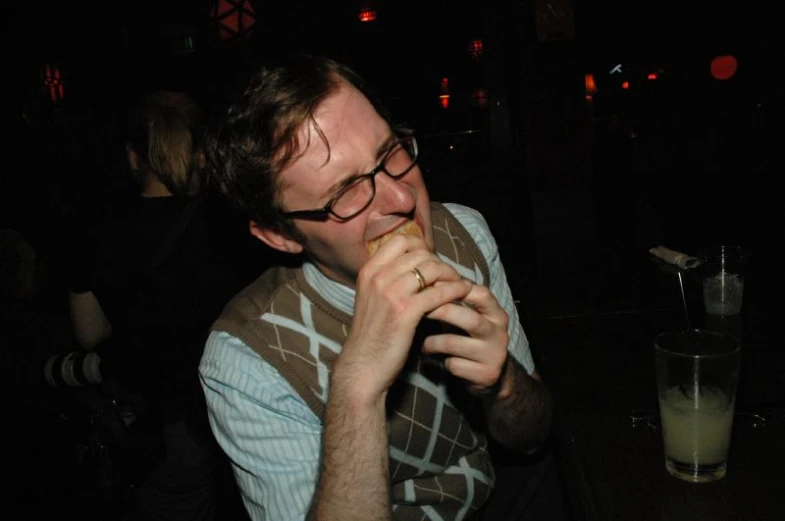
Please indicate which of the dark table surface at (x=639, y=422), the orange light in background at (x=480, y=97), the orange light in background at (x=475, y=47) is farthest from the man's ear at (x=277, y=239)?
the orange light in background at (x=480, y=97)

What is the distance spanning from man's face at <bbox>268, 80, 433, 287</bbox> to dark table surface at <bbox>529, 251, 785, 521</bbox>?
574 mm

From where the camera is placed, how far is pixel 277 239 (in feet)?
4.81

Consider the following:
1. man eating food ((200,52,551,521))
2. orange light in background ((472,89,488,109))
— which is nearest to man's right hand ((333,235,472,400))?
man eating food ((200,52,551,521))

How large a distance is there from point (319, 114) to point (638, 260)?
2.00m

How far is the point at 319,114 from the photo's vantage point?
4.26ft

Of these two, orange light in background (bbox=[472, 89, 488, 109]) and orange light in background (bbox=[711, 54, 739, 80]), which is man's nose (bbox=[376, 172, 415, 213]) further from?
orange light in background (bbox=[472, 89, 488, 109])

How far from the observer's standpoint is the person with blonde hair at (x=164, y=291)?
197 centimetres

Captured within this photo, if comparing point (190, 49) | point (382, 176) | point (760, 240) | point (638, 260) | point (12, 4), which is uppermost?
point (12, 4)

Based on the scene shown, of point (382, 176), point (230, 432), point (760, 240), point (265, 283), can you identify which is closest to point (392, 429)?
point (230, 432)

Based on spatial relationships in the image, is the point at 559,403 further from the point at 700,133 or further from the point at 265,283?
the point at 700,133

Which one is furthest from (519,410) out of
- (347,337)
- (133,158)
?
(133,158)

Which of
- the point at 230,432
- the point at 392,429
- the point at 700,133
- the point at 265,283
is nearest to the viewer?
the point at 230,432

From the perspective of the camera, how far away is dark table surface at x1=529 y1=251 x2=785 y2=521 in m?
0.99

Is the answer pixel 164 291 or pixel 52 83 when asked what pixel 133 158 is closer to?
pixel 164 291
